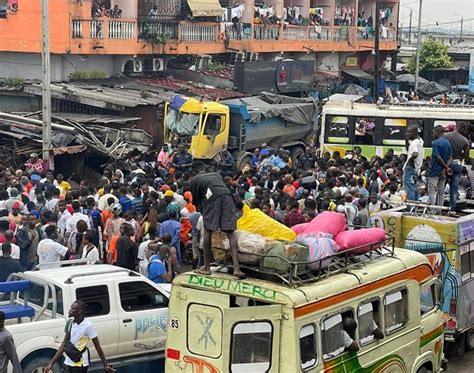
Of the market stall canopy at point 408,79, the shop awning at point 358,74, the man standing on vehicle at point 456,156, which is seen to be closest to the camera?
the man standing on vehicle at point 456,156

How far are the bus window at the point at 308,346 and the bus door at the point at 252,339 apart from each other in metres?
0.22

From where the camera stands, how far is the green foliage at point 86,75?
2939 cm

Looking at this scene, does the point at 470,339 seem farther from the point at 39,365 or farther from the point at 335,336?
the point at 39,365

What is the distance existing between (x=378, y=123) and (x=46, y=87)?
9.35 m

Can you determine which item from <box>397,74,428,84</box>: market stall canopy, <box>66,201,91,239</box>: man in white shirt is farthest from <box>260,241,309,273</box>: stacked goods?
<box>397,74,428,84</box>: market stall canopy

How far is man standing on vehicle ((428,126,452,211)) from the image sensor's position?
48.7ft

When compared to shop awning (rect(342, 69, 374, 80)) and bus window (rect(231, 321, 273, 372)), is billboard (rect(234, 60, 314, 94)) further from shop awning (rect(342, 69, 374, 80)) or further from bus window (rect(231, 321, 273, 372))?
bus window (rect(231, 321, 273, 372))

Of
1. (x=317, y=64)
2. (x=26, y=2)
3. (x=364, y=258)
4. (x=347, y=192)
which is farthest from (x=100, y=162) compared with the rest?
(x=317, y=64)

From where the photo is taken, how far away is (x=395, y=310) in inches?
367

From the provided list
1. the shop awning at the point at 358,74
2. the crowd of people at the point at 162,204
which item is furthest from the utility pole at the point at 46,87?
the shop awning at the point at 358,74

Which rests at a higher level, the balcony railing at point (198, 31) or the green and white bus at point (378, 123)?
the balcony railing at point (198, 31)

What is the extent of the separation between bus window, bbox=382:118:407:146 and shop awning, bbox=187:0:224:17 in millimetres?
10335

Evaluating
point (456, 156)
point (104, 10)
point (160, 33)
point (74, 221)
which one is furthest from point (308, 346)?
point (160, 33)

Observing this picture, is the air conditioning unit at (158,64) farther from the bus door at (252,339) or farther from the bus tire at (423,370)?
the bus door at (252,339)
